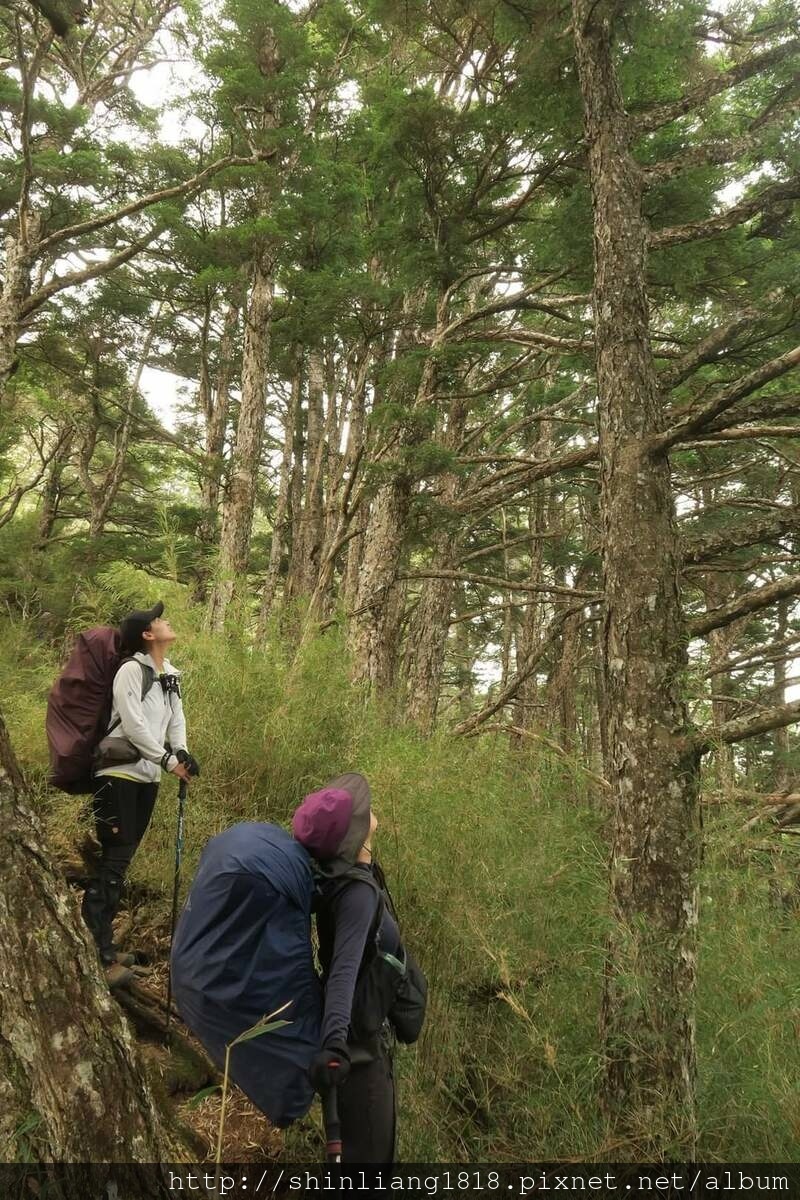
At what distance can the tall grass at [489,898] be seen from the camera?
292 cm

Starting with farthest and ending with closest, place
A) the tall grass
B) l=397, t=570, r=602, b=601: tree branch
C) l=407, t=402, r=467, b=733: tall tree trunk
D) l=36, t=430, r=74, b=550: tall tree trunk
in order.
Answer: l=36, t=430, r=74, b=550: tall tree trunk, l=407, t=402, r=467, b=733: tall tree trunk, l=397, t=570, r=602, b=601: tree branch, the tall grass

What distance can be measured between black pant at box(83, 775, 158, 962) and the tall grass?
62 centimetres

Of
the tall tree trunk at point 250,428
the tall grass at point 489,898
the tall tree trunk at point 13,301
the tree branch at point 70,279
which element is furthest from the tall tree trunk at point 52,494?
the tall grass at point 489,898

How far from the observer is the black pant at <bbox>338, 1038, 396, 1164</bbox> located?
2.33 m

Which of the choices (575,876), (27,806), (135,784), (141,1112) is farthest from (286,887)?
(575,876)

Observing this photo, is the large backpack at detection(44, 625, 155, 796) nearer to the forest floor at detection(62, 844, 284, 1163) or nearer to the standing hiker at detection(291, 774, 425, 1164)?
the forest floor at detection(62, 844, 284, 1163)

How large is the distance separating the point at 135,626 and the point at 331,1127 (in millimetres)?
2561

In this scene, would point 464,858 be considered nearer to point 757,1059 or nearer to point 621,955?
point 621,955

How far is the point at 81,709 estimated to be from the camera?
3504 mm

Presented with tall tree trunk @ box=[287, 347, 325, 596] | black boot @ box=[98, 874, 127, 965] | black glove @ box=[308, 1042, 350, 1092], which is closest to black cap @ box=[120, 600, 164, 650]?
black boot @ box=[98, 874, 127, 965]

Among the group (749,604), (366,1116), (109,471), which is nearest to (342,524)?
(749,604)

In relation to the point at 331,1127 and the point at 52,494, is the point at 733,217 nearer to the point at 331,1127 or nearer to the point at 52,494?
the point at 331,1127

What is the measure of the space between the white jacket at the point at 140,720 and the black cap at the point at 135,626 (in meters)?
0.08

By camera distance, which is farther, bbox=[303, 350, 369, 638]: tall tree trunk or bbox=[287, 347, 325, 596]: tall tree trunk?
bbox=[287, 347, 325, 596]: tall tree trunk
